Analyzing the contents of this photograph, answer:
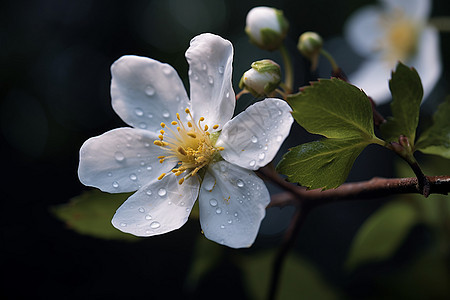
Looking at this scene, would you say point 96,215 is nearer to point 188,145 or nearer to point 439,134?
point 188,145

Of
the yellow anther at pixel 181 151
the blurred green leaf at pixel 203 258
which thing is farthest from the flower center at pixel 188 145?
the blurred green leaf at pixel 203 258

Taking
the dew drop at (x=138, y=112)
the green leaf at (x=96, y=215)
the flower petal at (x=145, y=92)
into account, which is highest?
the flower petal at (x=145, y=92)

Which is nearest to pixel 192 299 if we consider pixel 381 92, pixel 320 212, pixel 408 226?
pixel 320 212

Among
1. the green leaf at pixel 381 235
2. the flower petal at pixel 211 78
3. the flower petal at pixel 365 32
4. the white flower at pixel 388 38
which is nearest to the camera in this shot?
the flower petal at pixel 211 78

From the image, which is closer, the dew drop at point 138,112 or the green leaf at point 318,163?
the green leaf at point 318,163

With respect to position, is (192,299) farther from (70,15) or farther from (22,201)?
(70,15)

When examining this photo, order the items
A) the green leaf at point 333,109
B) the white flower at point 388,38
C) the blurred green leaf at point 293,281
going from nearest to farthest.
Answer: the green leaf at point 333,109 → the blurred green leaf at point 293,281 → the white flower at point 388,38

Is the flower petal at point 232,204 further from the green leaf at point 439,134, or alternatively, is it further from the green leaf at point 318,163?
the green leaf at point 439,134
